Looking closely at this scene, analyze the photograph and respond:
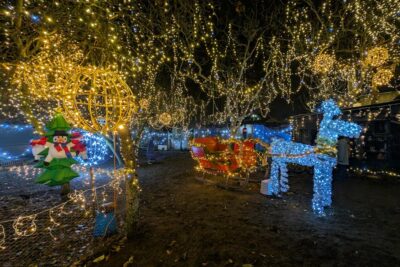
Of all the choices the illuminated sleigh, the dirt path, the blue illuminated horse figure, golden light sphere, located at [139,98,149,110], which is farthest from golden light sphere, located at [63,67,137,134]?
the illuminated sleigh

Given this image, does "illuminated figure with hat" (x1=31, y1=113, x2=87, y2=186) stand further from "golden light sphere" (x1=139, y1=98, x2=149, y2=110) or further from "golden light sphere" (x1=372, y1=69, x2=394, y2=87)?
"golden light sphere" (x1=372, y1=69, x2=394, y2=87)

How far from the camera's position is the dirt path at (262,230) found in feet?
13.0

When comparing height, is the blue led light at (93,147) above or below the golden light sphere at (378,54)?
below

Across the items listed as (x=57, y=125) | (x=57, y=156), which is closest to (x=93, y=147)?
(x=57, y=125)

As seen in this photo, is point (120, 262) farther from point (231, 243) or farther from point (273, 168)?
point (273, 168)

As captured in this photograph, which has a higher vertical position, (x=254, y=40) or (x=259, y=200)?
(x=254, y=40)

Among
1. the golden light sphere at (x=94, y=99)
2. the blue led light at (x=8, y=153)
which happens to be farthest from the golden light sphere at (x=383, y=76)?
the blue led light at (x=8, y=153)

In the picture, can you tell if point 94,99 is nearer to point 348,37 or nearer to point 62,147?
point 62,147

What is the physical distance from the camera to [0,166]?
14383 millimetres

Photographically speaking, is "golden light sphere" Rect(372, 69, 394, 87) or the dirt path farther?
"golden light sphere" Rect(372, 69, 394, 87)

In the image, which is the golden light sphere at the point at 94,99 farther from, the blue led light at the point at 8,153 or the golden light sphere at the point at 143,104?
the blue led light at the point at 8,153

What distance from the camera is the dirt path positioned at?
397 centimetres

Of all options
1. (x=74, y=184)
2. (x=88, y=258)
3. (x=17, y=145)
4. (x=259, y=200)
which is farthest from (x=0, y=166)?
(x=259, y=200)

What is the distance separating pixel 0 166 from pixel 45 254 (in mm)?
13962
